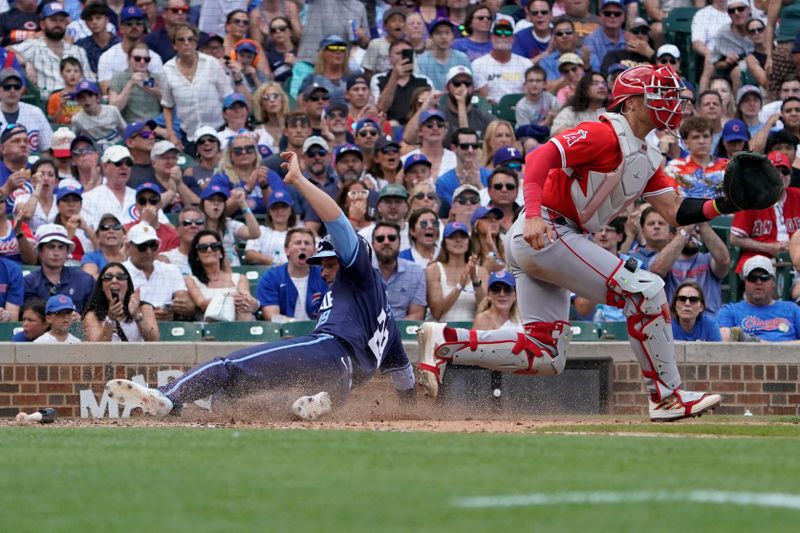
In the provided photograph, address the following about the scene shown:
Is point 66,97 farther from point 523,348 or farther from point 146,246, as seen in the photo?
point 523,348

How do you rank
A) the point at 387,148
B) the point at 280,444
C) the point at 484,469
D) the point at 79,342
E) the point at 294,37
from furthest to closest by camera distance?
1. the point at 294,37
2. the point at 387,148
3. the point at 79,342
4. the point at 280,444
5. the point at 484,469

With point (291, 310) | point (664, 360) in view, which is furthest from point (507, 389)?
point (664, 360)

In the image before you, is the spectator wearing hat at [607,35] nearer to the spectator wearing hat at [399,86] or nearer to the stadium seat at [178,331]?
the spectator wearing hat at [399,86]

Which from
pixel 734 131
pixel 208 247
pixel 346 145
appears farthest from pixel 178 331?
pixel 734 131

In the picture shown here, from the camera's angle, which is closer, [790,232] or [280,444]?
[280,444]

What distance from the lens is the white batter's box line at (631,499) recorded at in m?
4.84

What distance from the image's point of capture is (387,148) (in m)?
14.6

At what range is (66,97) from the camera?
→ 51.7 ft

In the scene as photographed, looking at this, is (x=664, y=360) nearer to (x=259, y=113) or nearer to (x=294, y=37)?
(x=259, y=113)

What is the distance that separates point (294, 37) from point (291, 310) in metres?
6.12

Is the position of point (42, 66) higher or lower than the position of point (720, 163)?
higher

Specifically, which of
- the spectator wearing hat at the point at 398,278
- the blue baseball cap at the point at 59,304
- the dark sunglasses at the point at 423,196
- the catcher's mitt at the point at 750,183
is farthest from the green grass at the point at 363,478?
the dark sunglasses at the point at 423,196

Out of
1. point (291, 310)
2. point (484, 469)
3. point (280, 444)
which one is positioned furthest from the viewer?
point (291, 310)

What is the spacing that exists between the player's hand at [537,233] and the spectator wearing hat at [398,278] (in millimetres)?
4435
